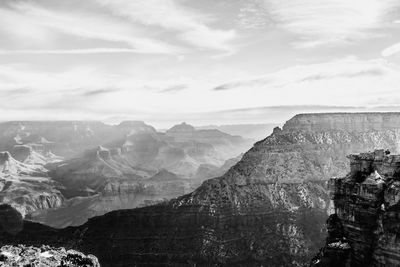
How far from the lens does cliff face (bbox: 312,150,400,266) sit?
62406 millimetres

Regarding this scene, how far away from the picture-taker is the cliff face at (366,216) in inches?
2457

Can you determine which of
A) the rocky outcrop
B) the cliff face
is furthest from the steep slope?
the rocky outcrop

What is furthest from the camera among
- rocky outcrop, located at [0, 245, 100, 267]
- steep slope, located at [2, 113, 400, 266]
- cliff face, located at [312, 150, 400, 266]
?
steep slope, located at [2, 113, 400, 266]

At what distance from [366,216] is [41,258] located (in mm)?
35321

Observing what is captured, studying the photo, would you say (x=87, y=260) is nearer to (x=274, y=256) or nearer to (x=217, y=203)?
(x=274, y=256)

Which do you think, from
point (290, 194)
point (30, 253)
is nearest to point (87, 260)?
point (30, 253)

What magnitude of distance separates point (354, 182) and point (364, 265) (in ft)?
32.0

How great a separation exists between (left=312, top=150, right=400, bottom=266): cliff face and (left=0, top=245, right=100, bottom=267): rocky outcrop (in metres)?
28.9

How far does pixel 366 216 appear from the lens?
66750 millimetres

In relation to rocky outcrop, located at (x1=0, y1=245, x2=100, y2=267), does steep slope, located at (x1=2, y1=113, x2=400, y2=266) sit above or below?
below

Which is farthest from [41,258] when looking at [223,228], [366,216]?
[223,228]

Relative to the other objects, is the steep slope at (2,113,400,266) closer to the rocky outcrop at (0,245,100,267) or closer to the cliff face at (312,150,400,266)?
the cliff face at (312,150,400,266)

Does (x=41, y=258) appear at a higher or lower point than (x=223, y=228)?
higher

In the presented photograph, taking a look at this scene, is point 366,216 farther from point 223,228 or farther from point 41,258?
point 223,228
